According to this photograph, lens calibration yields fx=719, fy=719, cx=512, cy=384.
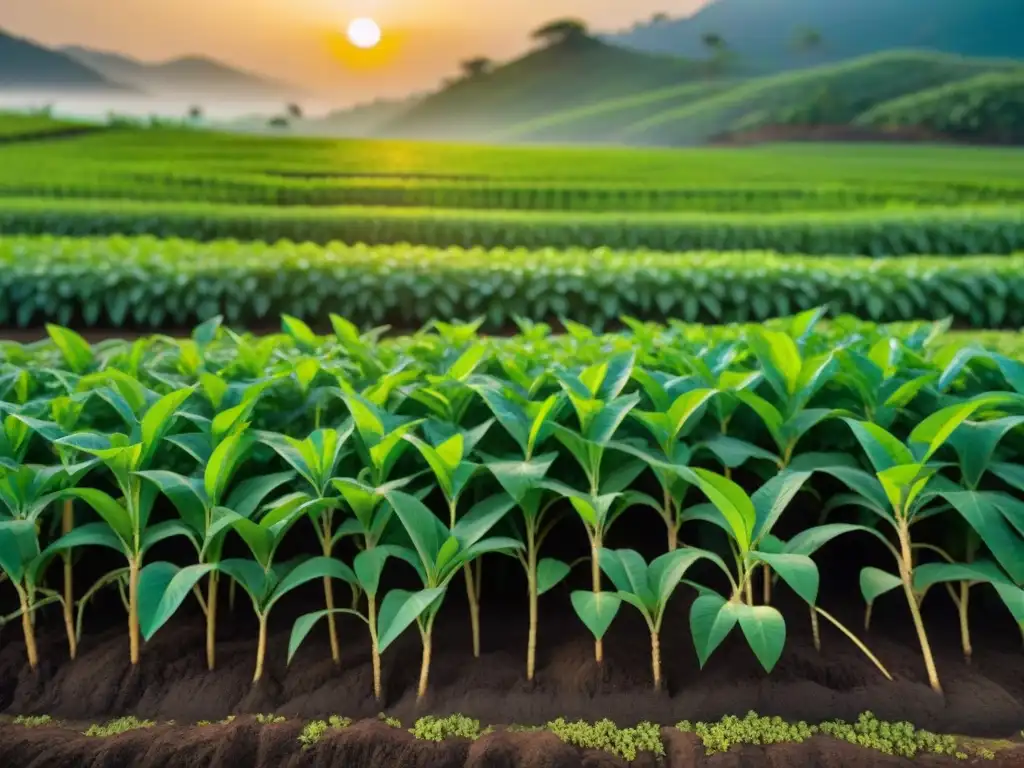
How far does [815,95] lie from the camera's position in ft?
24.3

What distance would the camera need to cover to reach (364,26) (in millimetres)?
6707

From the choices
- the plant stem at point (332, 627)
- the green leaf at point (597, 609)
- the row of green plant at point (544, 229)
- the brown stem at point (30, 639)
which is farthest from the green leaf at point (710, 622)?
the row of green plant at point (544, 229)

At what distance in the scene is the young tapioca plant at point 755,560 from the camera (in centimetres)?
90

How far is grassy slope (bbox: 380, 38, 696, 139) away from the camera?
689cm

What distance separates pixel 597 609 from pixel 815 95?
7.80 meters

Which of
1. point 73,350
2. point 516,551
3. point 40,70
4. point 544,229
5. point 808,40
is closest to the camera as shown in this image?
point 516,551

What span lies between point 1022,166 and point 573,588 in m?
7.71

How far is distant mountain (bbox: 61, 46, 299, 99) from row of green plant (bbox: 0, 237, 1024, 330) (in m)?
2.83

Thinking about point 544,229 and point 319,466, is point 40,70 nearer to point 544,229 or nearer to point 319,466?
point 544,229

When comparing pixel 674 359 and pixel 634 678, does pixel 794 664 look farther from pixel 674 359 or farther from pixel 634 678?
pixel 674 359

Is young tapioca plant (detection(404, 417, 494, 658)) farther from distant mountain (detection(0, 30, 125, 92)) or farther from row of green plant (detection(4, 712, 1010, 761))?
distant mountain (detection(0, 30, 125, 92))

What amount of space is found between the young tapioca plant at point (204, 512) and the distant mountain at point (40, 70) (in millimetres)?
6847

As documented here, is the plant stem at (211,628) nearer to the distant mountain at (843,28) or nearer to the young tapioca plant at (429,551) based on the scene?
the young tapioca plant at (429,551)

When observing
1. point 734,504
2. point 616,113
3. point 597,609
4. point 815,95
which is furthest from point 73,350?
point 815,95
